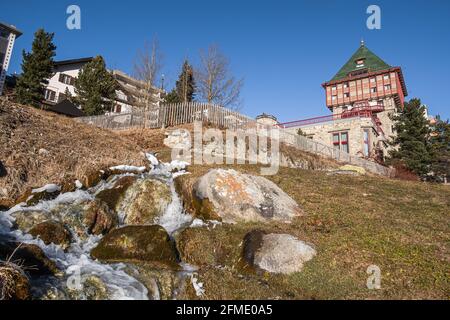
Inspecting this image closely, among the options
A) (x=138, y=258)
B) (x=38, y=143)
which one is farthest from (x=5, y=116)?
(x=138, y=258)

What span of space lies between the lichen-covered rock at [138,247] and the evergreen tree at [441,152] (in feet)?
118

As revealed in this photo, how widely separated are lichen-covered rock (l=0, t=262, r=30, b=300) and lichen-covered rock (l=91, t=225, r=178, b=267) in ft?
7.19

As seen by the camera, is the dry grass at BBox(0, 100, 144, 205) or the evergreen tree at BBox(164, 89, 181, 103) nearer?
the dry grass at BBox(0, 100, 144, 205)

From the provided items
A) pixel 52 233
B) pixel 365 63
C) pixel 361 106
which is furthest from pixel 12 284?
pixel 365 63

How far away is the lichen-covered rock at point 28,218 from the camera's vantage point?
7578 mm

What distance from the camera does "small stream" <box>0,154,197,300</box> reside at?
536 cm

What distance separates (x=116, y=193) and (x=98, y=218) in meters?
1.61

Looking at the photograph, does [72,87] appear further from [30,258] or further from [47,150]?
[30,258]

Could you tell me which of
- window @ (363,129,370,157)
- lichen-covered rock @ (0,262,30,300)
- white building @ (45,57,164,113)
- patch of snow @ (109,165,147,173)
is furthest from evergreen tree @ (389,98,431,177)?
lichen-covered rock @ (0,262,30,300)

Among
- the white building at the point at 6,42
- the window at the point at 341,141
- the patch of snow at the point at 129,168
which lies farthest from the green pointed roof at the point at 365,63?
the patch of snow at the point at 129,168

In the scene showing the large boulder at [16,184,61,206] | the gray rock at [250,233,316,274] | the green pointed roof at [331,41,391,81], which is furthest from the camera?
the green pointed roof at [331,41,391,81]

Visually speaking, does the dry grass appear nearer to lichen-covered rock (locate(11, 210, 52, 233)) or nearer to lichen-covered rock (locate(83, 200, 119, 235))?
lichen-covered rock (locate(11, 210, 52, 233))
